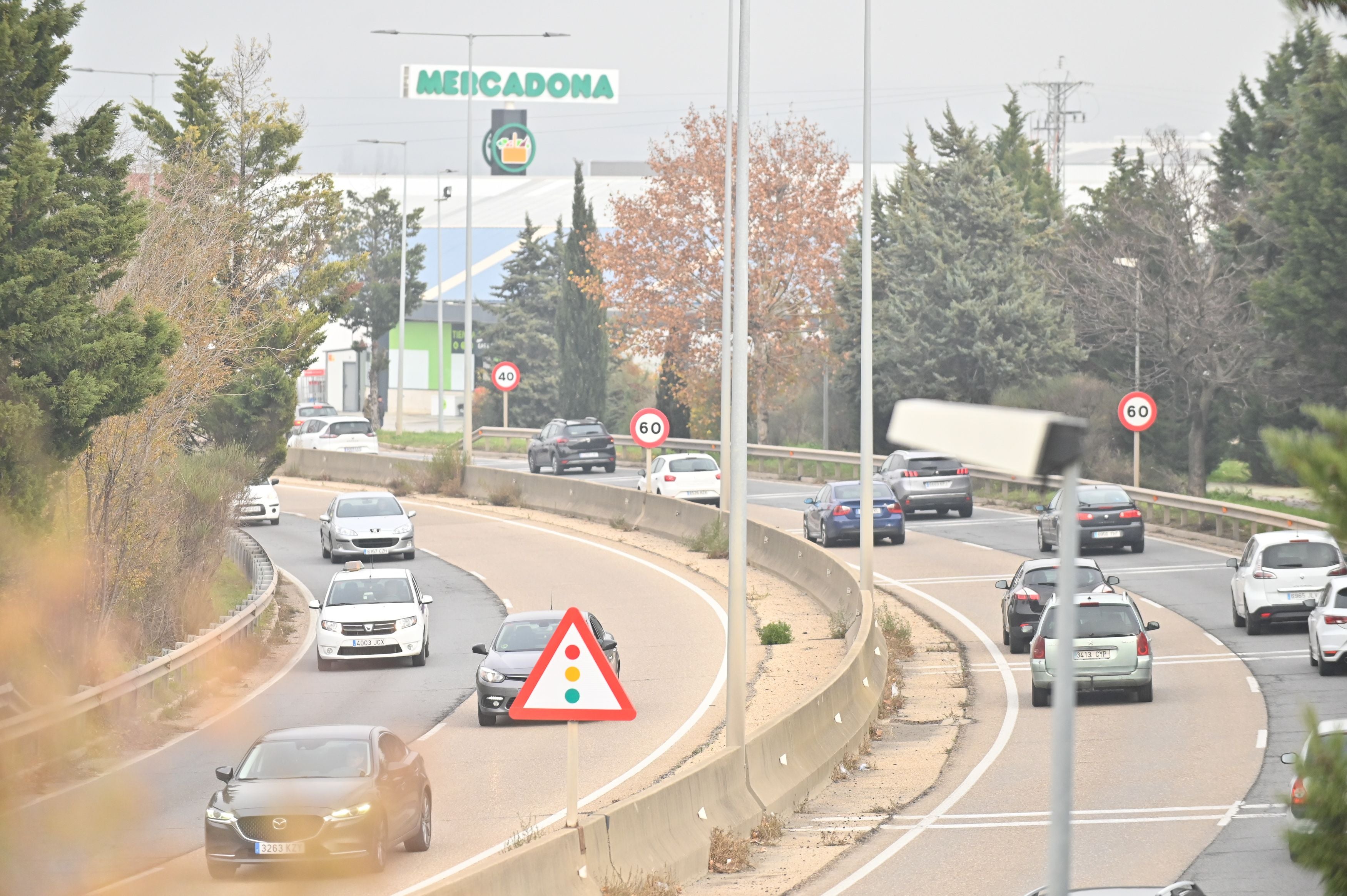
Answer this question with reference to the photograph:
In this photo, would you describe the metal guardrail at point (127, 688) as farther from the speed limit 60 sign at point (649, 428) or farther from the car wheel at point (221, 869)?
the speed limit 60 sign at point (649, 428)

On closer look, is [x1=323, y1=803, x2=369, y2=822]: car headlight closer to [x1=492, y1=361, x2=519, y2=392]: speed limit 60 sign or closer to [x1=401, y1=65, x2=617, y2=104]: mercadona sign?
[x1=492, y1=361, x2=519, y2=392]: speed limit 60 sign

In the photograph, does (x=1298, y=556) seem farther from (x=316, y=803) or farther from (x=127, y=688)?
(x=316, y=803)

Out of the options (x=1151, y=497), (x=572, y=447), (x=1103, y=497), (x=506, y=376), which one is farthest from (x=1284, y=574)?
(x=506, y=376)

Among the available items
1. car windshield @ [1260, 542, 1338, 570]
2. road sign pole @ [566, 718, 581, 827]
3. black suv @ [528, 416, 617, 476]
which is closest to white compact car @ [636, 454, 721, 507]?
black suv @ [528, 416, 617, 476]

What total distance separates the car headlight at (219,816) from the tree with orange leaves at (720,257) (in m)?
51.0

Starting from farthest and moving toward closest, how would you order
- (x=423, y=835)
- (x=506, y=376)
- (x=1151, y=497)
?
(x=506, y=376)
(x=1151, y=497)
(x=423, y=835)

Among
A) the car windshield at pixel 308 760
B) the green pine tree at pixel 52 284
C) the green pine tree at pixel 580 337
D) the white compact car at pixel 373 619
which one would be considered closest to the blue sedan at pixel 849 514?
the white compact car at pixel 373 619

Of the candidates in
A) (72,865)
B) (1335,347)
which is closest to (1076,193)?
(1335,347)

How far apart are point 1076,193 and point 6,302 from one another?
4601 inches

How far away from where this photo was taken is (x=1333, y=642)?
24047 mm

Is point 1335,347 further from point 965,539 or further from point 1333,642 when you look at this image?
point 1333,642

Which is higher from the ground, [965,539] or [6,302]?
[6,302]

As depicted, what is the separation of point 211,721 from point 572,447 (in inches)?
1327

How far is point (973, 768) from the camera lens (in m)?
20.7
